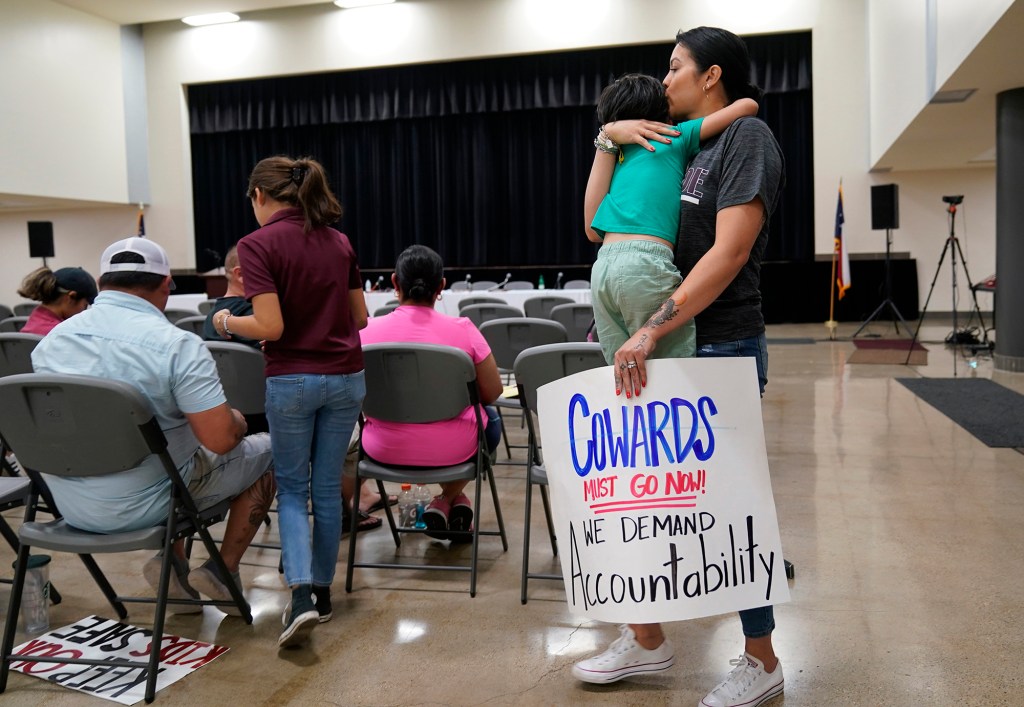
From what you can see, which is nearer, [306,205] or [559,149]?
[306,205]

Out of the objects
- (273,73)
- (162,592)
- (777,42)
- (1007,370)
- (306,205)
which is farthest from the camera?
(273,73)

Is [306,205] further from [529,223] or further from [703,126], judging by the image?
[529,223]

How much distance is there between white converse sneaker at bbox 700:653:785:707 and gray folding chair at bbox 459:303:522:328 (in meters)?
3.75

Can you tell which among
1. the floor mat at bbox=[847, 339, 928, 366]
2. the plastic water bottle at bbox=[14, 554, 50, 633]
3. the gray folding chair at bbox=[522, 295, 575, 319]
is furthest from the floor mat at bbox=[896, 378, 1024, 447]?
the plastic water bottle at bbox=[14, 554, 50, 633]

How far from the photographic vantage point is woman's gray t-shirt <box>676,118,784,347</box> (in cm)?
174

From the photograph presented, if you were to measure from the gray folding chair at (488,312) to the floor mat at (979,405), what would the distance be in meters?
2.80

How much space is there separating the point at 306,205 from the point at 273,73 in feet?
39.1

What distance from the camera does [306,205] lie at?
7.83 ft

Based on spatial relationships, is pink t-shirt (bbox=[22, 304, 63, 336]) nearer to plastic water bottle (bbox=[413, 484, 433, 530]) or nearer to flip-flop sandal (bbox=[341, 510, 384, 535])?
flip-flop sandal (bbox=[341, 510, 384, 535])

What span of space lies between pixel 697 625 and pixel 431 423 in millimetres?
1056

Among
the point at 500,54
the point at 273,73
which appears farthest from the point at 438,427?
the point at 273,73

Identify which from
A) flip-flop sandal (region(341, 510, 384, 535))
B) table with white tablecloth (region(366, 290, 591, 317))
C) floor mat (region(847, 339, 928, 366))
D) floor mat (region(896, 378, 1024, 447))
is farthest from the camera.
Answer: floor mat (region(847, 339, 928, 366))

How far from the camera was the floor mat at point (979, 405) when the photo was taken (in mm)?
4875

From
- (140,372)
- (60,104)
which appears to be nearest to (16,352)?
(140,372)
